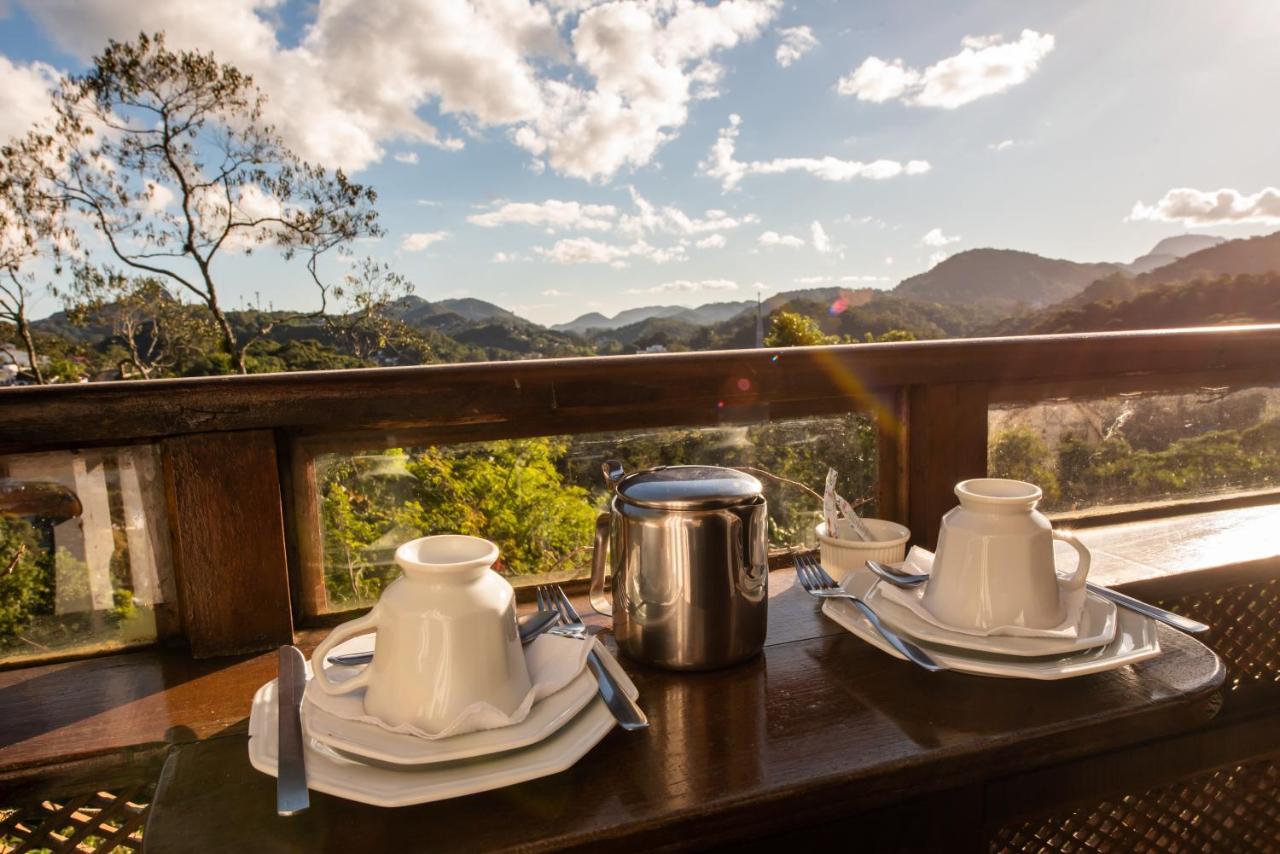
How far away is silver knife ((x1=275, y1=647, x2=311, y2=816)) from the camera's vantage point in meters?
0.56

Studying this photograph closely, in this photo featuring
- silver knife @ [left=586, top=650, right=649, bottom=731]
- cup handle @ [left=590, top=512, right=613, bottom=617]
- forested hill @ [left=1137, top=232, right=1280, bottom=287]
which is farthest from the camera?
forested hill @ [left=1137, top=232, right=1280, bottom=287]

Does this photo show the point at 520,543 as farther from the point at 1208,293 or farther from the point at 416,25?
the point at 416,25

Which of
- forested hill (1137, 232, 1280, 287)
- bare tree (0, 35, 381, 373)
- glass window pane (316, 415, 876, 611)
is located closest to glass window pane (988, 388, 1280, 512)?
glass window pane (316, 415, 876, 611)

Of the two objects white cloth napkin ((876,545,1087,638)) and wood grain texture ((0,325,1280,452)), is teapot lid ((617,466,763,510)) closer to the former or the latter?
white cloth napkin ((876,545,1087,638))

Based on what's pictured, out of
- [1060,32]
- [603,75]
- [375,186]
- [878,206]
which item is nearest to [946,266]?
[878,206]

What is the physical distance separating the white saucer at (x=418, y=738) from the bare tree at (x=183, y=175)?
64.1 ft

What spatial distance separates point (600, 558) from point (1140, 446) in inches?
55.0

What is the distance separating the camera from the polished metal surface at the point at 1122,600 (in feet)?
2.70

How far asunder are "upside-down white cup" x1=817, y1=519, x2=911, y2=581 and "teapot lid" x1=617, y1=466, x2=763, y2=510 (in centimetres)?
39

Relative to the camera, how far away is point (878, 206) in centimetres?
3934

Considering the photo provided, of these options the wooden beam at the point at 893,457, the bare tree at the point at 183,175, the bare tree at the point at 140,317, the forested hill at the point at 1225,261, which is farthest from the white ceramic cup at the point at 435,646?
the forested hill at the point at 1225,261

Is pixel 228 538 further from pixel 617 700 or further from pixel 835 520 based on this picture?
pixel 835 520

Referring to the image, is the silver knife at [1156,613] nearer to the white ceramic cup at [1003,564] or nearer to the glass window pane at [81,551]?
the white ceramic cup at [1003,564]

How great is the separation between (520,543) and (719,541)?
68 cm
